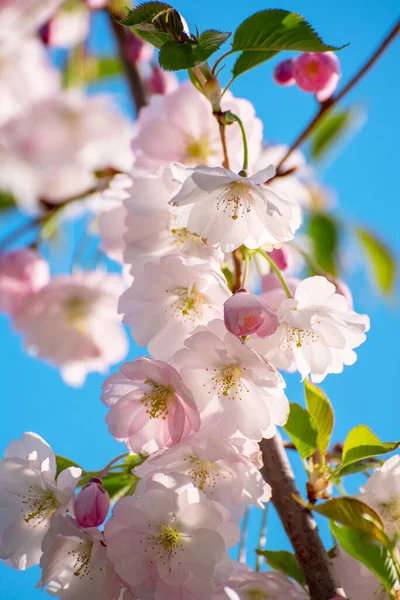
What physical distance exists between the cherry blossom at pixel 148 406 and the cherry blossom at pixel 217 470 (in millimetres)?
15

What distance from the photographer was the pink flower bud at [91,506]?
0.62 meters

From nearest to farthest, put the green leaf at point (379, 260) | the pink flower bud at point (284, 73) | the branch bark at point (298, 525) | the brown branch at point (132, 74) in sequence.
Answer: the branch bark at point (298, 525), the pink flower bud at point (284, 73), the green leaf at point (379, 260), the brown branch at point (132, 74)

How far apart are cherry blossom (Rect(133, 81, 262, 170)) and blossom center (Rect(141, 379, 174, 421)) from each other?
334 mm

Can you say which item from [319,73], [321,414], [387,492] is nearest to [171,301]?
[321,414]

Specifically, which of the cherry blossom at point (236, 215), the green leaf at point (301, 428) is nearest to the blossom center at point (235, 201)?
the cherry blossom at point (236, 215)

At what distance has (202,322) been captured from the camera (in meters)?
0.72

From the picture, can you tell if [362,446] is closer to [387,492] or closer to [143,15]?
[387,492]

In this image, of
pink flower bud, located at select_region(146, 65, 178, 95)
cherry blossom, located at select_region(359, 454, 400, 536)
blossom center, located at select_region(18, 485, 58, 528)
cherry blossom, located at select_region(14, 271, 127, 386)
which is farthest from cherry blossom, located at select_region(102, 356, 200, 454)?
pink flower bud, located at select_region(146, 65, 178, 95)

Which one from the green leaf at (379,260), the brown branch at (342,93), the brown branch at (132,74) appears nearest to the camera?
the brown branch at (342,93)

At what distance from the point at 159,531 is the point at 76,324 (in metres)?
0.76

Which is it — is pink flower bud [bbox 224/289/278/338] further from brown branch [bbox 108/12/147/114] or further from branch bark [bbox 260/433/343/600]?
brown branch [bbox 108/12/147/114]

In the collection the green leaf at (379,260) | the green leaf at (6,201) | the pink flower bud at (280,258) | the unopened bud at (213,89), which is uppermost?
the green leaf at (379,260)

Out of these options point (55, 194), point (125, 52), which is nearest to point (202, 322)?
point (55, 194)

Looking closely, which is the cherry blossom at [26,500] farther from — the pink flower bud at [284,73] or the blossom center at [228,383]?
the pink flower bud at [284,73]
